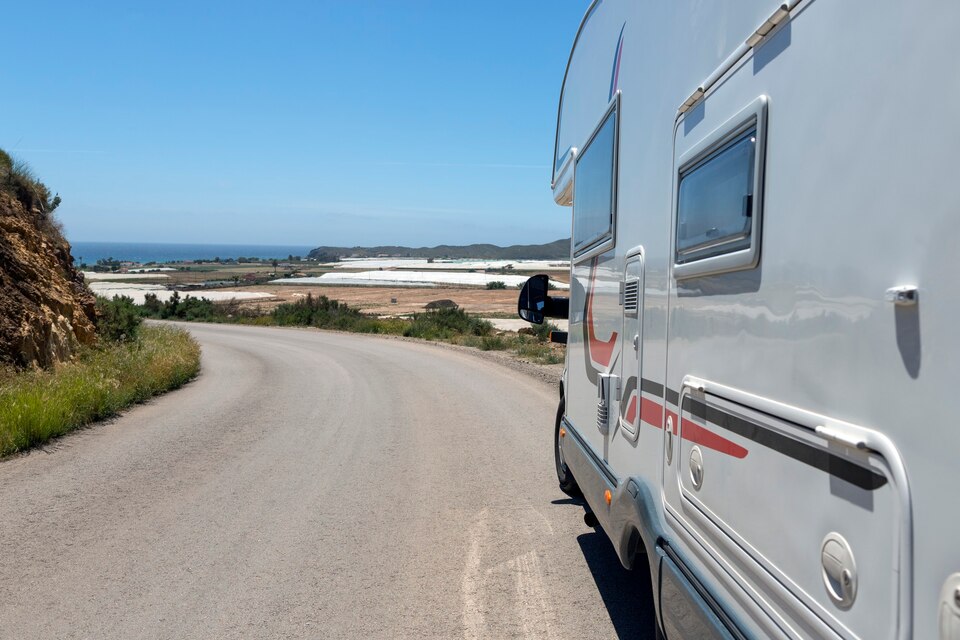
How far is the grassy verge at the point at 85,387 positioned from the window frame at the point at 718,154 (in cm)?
824

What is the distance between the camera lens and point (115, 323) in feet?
55.2

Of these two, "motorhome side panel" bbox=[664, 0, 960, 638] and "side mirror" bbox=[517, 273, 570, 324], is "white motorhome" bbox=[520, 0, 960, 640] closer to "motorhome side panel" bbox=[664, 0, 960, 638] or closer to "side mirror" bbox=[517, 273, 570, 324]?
"motorhome side panel" bbox=[664, 0, 960, 638]

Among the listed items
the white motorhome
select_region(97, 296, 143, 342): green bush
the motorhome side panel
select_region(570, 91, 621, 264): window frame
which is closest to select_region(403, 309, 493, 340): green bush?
select_region(97, 296, 143, 342): green bush

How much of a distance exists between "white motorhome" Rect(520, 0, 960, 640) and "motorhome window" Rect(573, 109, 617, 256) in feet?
1.20

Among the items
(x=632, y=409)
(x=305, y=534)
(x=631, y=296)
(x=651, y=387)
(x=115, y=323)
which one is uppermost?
(x=631, y=296)

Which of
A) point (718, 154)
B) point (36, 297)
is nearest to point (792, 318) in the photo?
point (718, 154)

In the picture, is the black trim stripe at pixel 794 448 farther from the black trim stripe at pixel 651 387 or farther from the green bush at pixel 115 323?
the green bush at pixel 115 323

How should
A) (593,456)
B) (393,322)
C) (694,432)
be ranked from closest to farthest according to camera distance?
(694,432), (593,456), (393,322)

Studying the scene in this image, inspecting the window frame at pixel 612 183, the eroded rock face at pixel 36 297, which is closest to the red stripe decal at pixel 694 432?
the window frame at pixel 612 183

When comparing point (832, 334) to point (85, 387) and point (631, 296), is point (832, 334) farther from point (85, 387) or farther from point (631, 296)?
point (85, 387)

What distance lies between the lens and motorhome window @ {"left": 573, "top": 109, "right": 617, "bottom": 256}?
15.6 ft

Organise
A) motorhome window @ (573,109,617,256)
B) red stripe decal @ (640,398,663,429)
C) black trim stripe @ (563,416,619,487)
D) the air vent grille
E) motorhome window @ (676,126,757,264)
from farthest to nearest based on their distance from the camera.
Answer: motorhome window @ (573,109,617,256), black trim stripe @ (563,416,619,487), the air vent grille, red stripe decal @ (640,398,663,429), motorhome window @ (676,126,757,264)

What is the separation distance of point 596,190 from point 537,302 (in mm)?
1792

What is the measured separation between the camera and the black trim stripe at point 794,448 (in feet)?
6.27
